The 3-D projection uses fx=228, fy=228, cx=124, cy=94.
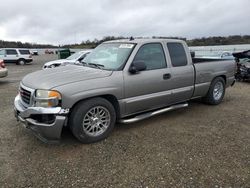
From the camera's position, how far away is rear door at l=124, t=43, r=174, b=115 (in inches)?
165

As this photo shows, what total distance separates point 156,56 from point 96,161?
7.99 ft

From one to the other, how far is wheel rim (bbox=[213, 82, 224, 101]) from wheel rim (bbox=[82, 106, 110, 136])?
11.3ft

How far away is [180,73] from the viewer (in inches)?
194

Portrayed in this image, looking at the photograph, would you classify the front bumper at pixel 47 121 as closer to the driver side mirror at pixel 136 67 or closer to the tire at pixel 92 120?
the tire at pixel 92 120

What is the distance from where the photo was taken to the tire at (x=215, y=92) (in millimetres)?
5926

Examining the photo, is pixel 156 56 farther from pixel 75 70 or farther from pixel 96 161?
pixel 96 161

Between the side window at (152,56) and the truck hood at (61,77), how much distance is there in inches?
32.2

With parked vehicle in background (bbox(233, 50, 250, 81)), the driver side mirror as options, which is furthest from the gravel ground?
parked vehicle in background (bbox(233, 50, 250, 81))

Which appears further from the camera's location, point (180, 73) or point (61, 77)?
point (180, 73)

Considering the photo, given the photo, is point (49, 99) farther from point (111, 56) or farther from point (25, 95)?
point (111, 56)

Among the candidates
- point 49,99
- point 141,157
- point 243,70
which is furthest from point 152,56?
point 243,70

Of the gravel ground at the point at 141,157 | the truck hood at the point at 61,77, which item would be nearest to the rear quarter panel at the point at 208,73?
the gravel ground at the point at 141,157

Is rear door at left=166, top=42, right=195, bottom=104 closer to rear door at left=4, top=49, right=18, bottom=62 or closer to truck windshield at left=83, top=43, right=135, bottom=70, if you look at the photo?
truck windshield at left=83, top=43, right=135, bottom=70

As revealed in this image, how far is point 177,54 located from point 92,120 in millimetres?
2441
